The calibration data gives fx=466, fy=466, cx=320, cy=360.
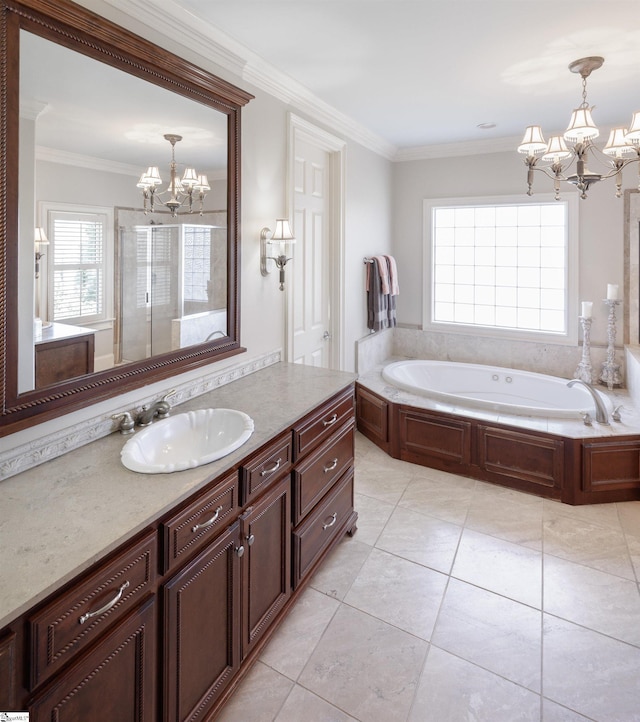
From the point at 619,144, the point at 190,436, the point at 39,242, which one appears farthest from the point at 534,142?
the point at 39,242

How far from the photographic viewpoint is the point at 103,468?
1520 millimetres

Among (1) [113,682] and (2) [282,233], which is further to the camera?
(2) [282,233]

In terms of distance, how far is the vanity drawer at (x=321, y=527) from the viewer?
209 cm

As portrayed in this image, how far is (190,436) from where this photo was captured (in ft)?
6.34

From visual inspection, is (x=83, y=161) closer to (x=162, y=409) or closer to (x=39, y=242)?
(x=39, y=242)

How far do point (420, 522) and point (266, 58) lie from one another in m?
2.81

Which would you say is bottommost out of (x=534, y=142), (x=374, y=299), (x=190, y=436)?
(x=190, y=436)

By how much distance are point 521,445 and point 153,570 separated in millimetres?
2677

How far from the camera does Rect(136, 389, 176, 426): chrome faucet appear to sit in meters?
1.89

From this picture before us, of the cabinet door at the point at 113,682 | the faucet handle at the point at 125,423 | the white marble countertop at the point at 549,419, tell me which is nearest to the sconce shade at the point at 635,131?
the white marble countertop at the point at 549,419

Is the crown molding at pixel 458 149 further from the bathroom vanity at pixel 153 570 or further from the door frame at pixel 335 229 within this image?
the bathroom vanity at pixel 153 570

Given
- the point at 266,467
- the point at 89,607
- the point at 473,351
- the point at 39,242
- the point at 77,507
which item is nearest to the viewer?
the point at 89,607

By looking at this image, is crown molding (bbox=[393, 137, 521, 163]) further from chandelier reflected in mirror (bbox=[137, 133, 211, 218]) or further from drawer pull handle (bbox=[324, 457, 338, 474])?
drawer pull handle (bbox=[324, 457, 338, 474])

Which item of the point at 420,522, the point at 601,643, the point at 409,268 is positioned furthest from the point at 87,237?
the point at 409,268
